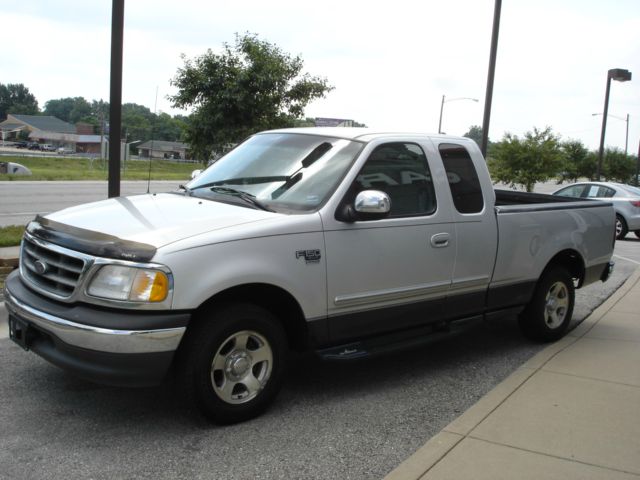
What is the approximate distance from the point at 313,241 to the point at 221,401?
115cm

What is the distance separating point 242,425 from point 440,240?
6.68 ft

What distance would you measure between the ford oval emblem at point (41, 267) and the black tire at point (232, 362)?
38.1 inches

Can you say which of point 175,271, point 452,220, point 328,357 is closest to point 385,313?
point 328,357

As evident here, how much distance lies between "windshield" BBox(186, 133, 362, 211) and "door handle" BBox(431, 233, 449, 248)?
35.4 inches

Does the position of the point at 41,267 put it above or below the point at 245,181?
below

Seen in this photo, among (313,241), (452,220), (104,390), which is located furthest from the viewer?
(452,220)

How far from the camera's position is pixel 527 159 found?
27359 mm

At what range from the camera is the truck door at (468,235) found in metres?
5.30

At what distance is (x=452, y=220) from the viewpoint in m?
5.22

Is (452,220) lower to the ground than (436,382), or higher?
higher

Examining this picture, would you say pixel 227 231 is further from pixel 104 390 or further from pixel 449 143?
pixel 449 143

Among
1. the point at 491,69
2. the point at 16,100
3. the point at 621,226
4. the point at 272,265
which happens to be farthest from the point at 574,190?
the point at 16,100

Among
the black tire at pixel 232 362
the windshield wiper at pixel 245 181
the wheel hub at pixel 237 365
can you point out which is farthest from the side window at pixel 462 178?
the wheel hub at pixel 237 365

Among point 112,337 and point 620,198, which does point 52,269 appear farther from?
point 620,198
